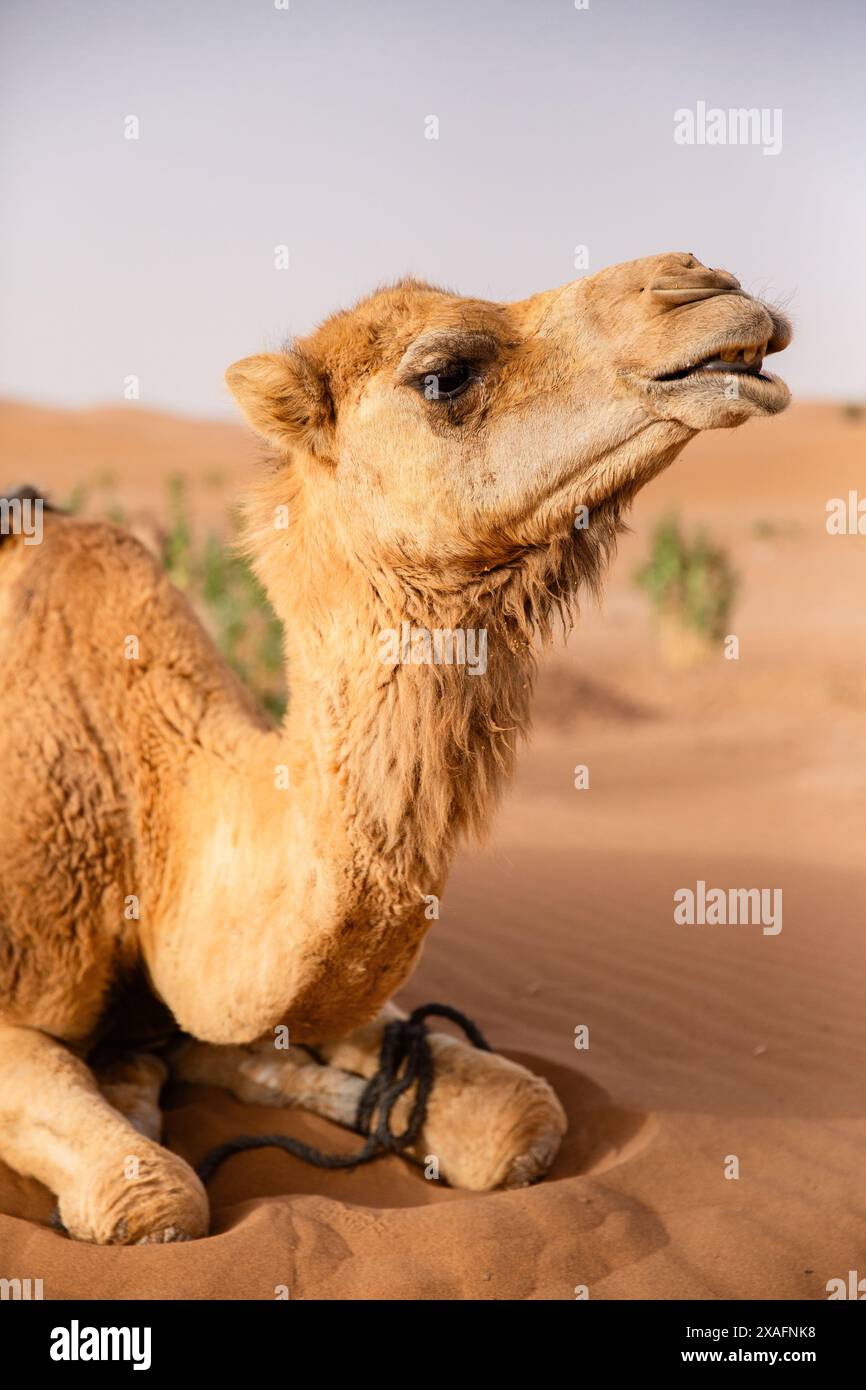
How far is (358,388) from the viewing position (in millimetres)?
3371

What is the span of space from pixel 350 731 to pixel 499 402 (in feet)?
2.74

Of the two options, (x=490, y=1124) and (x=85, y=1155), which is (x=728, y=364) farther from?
(x=85, y=1155)

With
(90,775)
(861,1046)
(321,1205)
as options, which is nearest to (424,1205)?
(321,1205)

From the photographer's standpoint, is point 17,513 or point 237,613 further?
point 237,613

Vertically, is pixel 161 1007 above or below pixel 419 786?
below

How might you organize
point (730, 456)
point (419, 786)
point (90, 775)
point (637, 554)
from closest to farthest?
point (419, 786), point (90, 775), point (637, 554), point (730, 456)

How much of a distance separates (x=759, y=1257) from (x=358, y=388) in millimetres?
2325

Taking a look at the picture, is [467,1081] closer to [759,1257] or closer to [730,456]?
[759,1257]

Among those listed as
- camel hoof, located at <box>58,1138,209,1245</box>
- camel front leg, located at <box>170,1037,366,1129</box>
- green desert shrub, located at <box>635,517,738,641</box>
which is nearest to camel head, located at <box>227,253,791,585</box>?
camel hoof, located at <box>58,1138,209,1245</box>

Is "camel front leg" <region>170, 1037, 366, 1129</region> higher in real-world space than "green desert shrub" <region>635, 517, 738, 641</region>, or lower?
lower

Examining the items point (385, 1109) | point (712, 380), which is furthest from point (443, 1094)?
point (712, 380)

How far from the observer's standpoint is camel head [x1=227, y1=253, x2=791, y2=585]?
2.93 meters

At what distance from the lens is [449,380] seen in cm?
323

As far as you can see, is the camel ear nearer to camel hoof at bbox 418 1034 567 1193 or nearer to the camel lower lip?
the camel lower lip
